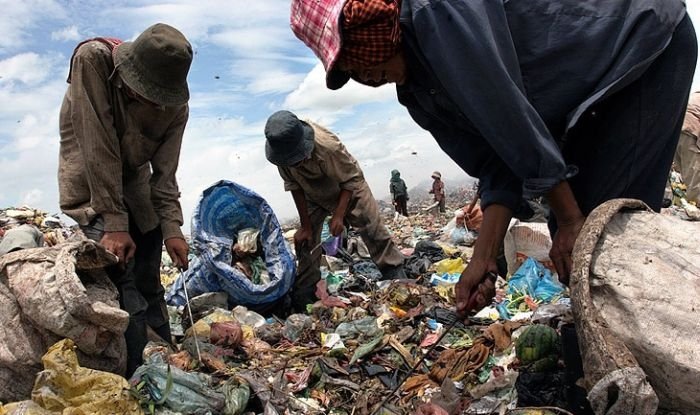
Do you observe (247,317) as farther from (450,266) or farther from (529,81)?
(529,81)

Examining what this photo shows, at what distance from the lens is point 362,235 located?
16.2ft

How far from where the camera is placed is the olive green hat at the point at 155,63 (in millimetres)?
2344

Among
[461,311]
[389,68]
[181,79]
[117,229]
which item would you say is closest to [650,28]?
[389,68]

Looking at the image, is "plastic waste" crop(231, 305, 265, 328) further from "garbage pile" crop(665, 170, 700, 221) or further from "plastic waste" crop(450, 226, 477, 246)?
"garbage pile" crop(665, 170, 700, 221)

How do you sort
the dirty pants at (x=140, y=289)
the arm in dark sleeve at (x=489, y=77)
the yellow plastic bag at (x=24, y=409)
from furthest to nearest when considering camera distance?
the dirty pants at (x=140, y=289)
the yellow plastic bag at (x=24, y=409)
the arm in dark sleeve at (x=489, y=77)

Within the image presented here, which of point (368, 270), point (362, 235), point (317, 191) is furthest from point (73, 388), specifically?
point (368, 270)

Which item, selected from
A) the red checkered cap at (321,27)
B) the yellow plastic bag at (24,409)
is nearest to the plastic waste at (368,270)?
the yellow plastic bag at (24,409)

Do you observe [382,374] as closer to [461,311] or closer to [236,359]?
[236,359]

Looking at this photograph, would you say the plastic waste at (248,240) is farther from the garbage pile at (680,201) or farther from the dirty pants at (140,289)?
the garbage pile at (680,201)

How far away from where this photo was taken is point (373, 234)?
16.1 feet

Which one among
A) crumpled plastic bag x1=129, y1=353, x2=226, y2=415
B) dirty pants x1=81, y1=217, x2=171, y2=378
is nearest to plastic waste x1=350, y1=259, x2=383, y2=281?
dirty pants x1=81, y1=217, x2=171, y2=378

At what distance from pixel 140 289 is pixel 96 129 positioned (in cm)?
115

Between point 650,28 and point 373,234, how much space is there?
3.64 m

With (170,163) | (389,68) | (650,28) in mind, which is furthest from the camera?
(170,163)
